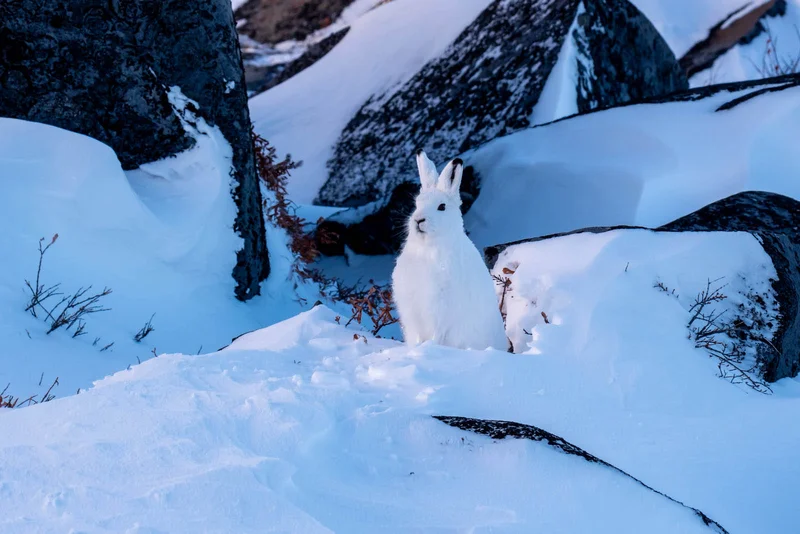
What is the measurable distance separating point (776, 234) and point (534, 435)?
2.45m

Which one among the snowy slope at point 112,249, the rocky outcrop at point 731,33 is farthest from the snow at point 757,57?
the snowy slope at point 112,249

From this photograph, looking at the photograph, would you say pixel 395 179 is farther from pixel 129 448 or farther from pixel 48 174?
pixel 129 448

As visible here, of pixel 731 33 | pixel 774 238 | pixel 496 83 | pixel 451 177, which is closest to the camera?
pixel 451 177

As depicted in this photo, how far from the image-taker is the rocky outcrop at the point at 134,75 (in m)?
4.88

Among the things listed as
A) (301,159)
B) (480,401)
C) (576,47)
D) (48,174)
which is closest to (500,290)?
(480,401)

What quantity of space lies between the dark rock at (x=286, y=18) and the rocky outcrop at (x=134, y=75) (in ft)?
34.3

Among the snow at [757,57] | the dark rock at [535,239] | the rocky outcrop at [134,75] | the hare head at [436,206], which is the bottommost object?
the snow at [757,57]

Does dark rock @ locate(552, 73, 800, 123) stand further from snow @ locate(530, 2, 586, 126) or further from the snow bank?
the snow bank

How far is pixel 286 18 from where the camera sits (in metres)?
16.1

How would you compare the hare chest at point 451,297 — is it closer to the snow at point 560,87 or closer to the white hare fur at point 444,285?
the white hare fur at point 444,285

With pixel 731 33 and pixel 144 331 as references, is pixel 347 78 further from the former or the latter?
pixel 731 33

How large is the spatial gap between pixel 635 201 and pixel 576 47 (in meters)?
2.36

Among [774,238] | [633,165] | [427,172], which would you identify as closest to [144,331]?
[427,172]

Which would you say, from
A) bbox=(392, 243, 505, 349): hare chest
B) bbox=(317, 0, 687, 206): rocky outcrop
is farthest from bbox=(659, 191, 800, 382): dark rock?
bbox=(317, 0, 687, 206): rocky outcrop
